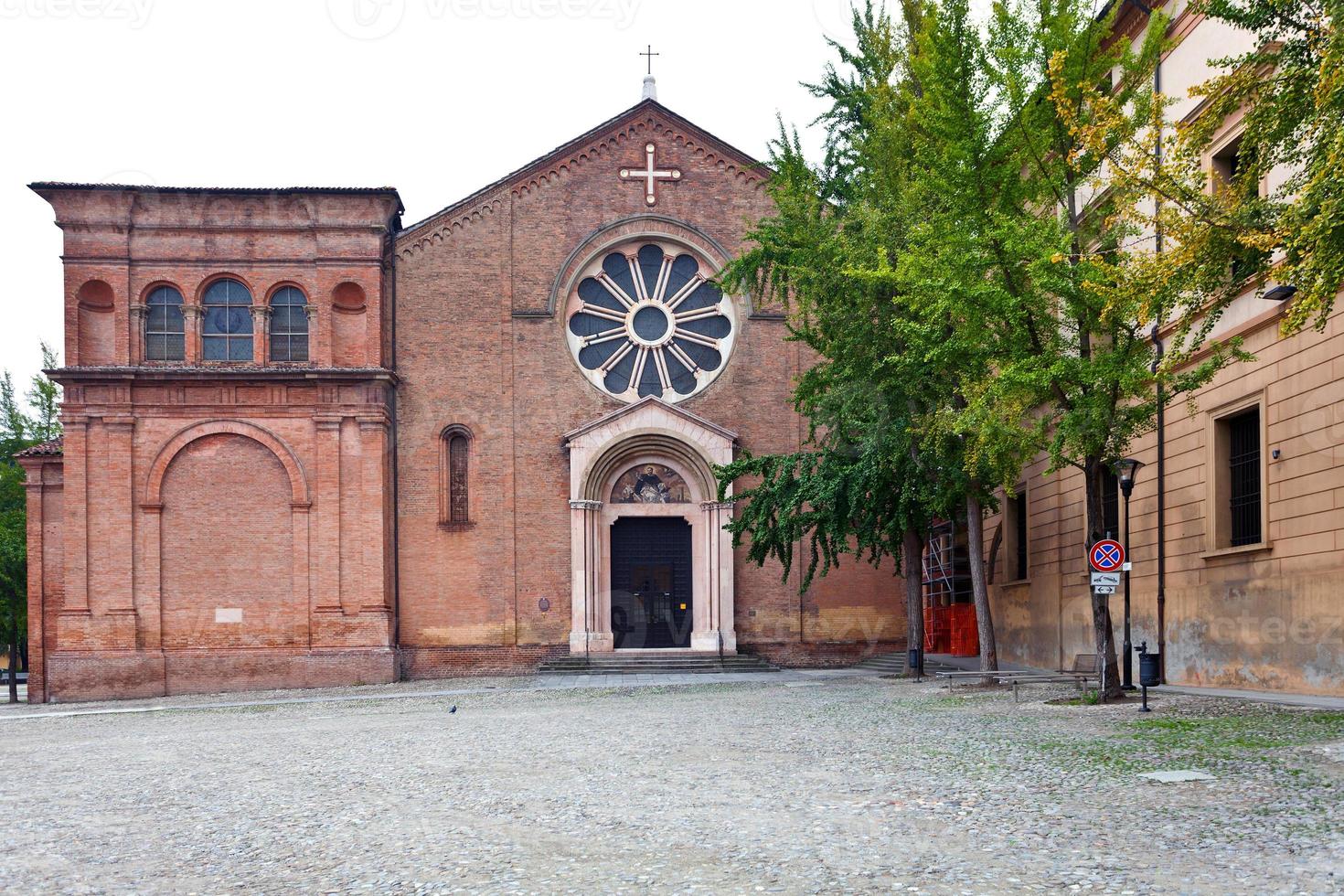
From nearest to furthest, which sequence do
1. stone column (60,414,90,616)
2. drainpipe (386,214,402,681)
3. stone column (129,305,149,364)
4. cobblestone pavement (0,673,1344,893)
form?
1. cobblestone pavement (0,673,1344,893)
2. stone column (60,414,90,616)
3. stone column (129,305,149,364)
4. drainpipe (386,214,402,681)

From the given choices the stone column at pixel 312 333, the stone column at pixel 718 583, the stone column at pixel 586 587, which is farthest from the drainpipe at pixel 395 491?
the stone column at pixel 718 583

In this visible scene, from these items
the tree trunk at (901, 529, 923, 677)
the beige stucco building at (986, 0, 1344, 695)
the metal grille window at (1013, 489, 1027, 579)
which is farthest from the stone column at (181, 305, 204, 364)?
the beige stucco building at (986, 0, 1344, 695)

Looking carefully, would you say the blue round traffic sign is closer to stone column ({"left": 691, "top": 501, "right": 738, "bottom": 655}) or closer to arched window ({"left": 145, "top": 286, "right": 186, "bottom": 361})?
stone column ({"left": 691, "top": 501, "right": 738, "bottom": 655})

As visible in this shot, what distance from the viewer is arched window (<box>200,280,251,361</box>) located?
3017 centimetres

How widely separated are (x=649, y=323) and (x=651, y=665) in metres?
8.91

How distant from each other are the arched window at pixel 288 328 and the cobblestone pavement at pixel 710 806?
1497cm

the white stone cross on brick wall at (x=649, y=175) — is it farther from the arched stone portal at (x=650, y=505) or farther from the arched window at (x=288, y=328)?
the arched window at (x=288, y=328)

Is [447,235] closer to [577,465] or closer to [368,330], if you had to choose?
[368,330]

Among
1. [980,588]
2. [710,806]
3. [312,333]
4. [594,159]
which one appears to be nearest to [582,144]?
[594,159]

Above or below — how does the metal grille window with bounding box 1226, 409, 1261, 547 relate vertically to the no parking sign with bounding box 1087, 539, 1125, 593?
above

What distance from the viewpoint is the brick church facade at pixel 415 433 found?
28.9m

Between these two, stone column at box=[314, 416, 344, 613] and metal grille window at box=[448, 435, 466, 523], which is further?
metal grille window at box=[448, 435, 466, 523]

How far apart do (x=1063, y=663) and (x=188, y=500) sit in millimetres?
19920

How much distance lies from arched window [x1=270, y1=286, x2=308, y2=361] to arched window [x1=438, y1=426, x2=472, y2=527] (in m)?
3.99
